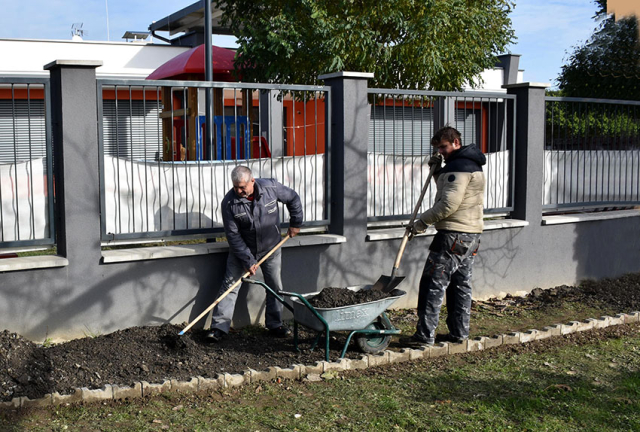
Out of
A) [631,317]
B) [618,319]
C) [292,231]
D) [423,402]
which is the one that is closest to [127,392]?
[423,402]

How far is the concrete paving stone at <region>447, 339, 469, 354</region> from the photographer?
20.7 feet

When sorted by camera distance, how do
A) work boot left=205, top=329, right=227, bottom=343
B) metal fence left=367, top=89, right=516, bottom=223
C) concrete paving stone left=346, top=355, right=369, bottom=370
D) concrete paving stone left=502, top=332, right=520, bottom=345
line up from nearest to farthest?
concrete paving stone left=346, top=355, right=369, bottom=370
work boot left=205, top=329, right=227, bottom=343
concrete paving stone left=502, top=332, right=520, bottom=345
metal fence left=367, top=89, right=516, bottom=223

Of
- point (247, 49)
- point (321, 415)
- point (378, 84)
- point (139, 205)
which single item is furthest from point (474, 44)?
point (321, 415)

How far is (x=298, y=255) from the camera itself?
7.26 meters

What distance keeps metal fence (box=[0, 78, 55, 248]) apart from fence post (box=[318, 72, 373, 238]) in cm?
292

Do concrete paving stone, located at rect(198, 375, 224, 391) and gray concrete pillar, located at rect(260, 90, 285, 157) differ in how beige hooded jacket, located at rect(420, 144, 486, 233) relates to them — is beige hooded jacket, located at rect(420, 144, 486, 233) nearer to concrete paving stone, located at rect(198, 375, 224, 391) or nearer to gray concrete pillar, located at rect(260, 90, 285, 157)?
gray concrete pillar, located at rect(260, 90, 285, 157)

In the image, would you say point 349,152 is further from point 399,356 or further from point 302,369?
point 302,369

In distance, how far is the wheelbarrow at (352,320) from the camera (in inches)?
226

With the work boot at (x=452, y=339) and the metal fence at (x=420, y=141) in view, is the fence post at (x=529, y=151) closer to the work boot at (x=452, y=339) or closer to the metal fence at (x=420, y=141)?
the metal fence at (x=420, y=141)

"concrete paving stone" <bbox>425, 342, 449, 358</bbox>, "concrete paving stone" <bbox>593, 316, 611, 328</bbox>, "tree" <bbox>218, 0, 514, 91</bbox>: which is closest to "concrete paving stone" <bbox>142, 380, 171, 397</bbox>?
"concrete paving stone" <bbox>425, 342, 449, 358</bbox>

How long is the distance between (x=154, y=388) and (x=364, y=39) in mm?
7952

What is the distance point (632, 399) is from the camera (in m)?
5.18

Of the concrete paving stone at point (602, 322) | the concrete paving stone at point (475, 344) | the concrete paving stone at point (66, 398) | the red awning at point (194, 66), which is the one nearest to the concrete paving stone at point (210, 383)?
the concrete paving stone at point (66, 398)

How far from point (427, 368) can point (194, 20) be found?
22559 millimetres
